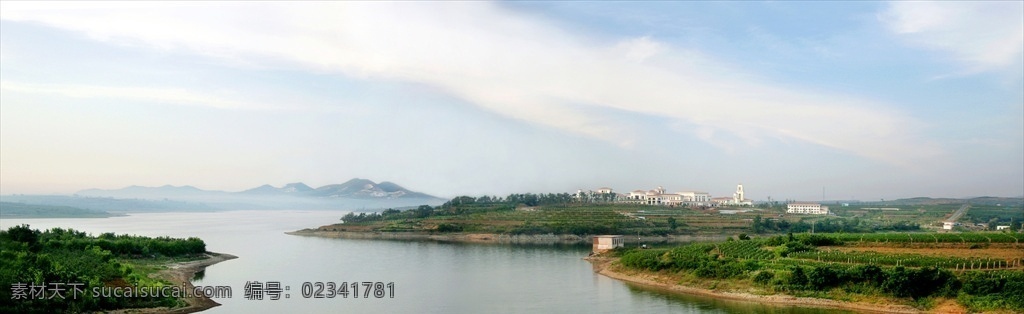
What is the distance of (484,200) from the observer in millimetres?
87000

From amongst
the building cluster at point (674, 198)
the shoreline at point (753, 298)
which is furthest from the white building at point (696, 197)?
the shoreline at point (753, 298)

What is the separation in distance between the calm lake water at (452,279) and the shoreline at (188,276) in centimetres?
58

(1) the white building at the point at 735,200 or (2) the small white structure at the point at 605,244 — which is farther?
(1) the white building at the point at 735,200

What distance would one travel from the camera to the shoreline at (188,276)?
2039 centimetres

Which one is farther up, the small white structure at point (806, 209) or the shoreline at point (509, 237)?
the small white structure at point (806, 209)

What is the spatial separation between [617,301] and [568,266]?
11.8 m

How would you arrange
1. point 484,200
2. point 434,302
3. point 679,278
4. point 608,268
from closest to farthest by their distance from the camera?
point 434,302
point 679,278
point 608,268
point 484,200

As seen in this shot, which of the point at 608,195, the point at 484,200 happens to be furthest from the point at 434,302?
the point at 608,195

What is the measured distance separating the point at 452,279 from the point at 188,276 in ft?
36.5

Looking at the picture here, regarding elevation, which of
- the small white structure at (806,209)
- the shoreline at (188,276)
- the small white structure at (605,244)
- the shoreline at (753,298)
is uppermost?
the small white structure at (806,209)

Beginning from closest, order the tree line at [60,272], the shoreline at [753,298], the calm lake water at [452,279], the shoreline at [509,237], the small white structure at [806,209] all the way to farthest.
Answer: the tree line at [60,272], the shoreline at [753,298], the calm lake water at [452,279], the shoreline at [509,237], the small white structure at [806,209]

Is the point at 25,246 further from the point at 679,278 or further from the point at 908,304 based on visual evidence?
the point at 908,304

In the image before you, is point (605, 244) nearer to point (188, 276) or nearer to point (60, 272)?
point (188, 276)

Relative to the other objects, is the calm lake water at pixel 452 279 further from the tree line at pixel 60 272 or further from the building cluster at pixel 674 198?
the building cluster at pixel 674 198
